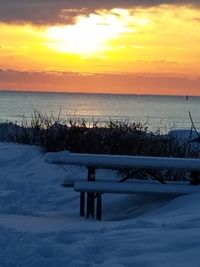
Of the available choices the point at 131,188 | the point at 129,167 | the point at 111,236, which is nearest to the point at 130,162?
the point at 129,167

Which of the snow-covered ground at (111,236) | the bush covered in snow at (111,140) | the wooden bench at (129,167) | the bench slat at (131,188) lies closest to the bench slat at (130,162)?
the wooden bench at (129,167)

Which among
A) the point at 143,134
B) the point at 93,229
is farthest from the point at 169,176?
the point at 93,229

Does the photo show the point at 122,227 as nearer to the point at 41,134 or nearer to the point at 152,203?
the point at 152,203

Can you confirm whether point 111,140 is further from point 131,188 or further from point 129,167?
point 131,188

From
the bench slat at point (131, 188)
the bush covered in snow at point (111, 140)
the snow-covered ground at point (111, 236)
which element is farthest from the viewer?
the bush covered in snow at point (111, 140)

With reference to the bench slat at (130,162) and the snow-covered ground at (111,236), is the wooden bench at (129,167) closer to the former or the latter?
the bench slat at (130,162)

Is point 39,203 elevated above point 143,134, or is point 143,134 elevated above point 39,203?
point 143,134

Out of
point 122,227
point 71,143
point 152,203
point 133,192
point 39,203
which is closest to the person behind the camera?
point 122,227

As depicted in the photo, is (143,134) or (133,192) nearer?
(133,192)

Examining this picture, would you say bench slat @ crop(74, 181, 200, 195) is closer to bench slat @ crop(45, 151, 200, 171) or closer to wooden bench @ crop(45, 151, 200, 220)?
wooden bench @ crop(45, 151, 200, 220)

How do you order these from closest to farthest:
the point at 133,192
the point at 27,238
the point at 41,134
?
the point at 27,238 < the point at 133,192 < the point at 41,134

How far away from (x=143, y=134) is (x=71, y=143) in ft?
5.67

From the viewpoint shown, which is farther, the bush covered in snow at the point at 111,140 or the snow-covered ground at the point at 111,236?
the bush covered in snow at the point at 111,140

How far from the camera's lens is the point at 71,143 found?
14492 millimetres
